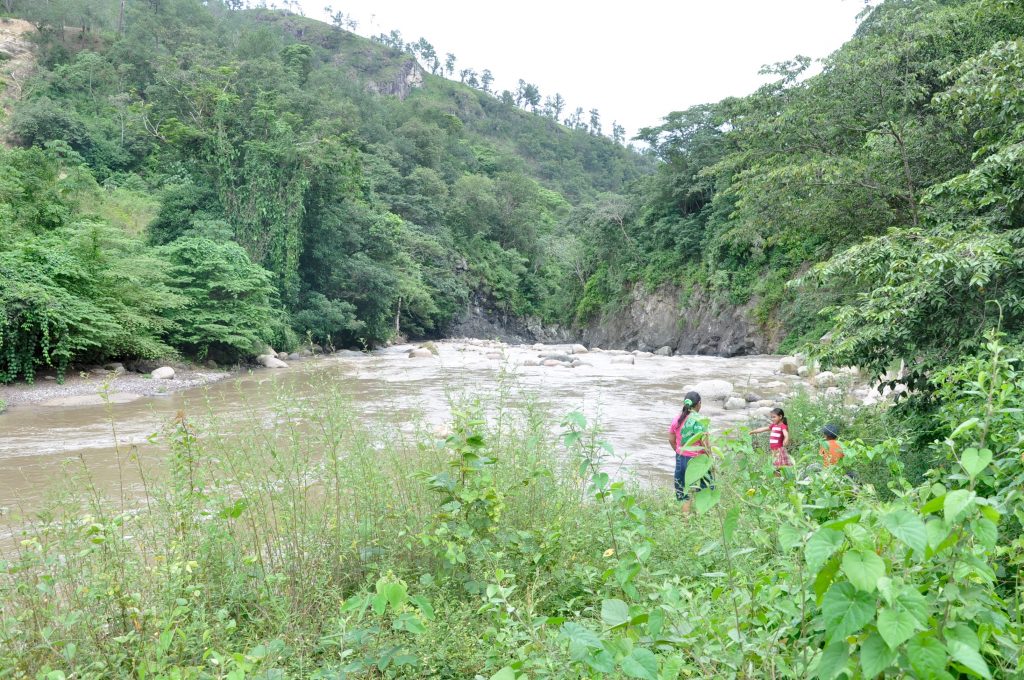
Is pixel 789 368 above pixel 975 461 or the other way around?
the other way around

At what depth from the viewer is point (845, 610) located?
3.93 feet

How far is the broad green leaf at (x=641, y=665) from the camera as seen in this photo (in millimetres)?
1408

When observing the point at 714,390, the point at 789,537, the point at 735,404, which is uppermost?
the point at 789,537

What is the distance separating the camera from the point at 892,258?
5.98 m

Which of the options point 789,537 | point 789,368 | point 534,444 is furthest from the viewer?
point 789,368

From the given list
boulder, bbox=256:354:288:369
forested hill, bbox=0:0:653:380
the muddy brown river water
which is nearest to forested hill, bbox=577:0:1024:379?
the muddy brown river water

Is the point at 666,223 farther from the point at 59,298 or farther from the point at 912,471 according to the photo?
the point at 912,471

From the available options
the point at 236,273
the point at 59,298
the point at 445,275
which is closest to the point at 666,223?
the point at 445,275

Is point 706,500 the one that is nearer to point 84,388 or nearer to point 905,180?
point 905,180

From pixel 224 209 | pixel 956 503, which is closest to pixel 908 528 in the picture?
pixel 956 503

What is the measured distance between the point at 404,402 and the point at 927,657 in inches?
489

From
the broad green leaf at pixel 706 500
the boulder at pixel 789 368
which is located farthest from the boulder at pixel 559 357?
the broad green leaf at pixel 706 500

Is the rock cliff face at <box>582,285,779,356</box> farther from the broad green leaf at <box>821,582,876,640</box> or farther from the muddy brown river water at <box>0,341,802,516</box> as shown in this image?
the broad green leaf at <box>821,582,876,640</box>

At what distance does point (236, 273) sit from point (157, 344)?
4608 mm
